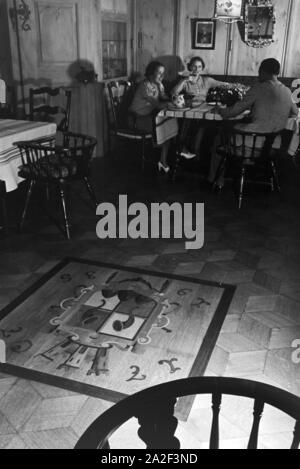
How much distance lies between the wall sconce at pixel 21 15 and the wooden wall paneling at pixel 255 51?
Result: 282 cm

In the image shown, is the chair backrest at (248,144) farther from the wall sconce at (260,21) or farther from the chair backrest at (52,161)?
the wall sconce at (260,21)

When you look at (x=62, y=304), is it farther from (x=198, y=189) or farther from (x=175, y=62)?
(x=175, y=62)

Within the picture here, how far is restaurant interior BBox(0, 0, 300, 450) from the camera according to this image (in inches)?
71.8

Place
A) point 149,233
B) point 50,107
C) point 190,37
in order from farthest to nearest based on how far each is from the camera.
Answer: point 190,37
point 50,107
point 149,233

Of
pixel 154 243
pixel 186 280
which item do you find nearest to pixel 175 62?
pixel 154 243

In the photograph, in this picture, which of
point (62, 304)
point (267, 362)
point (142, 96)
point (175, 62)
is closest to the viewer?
point (267, 362)

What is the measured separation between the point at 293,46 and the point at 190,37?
1401mm

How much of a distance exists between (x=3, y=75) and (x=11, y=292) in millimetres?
3574

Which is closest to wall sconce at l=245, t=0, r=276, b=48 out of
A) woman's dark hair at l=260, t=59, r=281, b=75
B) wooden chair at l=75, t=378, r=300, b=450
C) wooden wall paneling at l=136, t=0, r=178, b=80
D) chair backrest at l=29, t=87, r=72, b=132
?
wooden wall paneling at l=136, t=0, r=178, b=80

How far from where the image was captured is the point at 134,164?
551 centimetres

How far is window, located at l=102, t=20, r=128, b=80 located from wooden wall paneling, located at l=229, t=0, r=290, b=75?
1490 millimetres

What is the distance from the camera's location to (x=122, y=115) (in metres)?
6.07

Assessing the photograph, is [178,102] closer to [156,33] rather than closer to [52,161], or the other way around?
[52,161]

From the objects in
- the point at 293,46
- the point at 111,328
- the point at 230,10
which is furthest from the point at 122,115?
the point at 111,328
